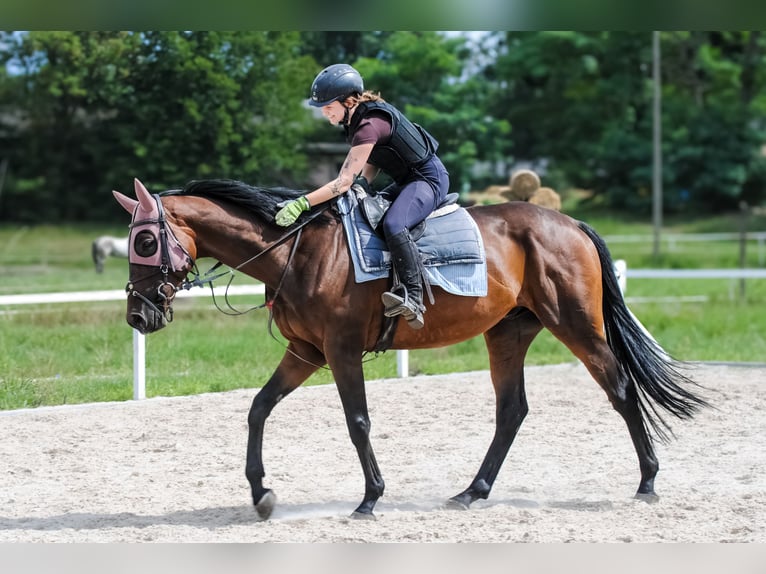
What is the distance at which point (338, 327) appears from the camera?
18.5ft

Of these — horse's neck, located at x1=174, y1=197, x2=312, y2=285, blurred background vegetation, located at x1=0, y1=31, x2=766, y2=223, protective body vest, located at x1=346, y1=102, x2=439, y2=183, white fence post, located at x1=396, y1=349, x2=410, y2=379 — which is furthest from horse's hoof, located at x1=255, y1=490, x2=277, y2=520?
blurred background vegetation, located at x1=0, y1=31, x2=766, y2=223

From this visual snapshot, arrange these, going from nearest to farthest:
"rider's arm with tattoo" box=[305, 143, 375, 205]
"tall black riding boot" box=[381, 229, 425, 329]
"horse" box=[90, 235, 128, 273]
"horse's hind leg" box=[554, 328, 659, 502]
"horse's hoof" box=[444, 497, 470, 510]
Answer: "rider's arm with tattoo" box=[305, 143, 375, 205] < "tall black riding boot" box=[381, 229, 425, 329] < "horse's hoof" box=[444, 497, 470, 510] < "horse's hind leg" box=[554, 328, 659, 502] < "horse" box=[90, 235, 128, 273]

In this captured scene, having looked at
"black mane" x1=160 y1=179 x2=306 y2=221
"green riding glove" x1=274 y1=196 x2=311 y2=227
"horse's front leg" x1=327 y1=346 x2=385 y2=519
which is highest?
"black mane" x1=160 y1=179 x2=306 y2=221

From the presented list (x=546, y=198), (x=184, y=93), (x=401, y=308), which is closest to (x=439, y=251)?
(x=401, y=308)

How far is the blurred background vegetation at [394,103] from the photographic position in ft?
49.9

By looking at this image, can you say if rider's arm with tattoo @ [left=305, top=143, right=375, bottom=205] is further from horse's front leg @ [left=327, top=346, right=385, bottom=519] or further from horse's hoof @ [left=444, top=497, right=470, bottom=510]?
horse's hoof @ [left=444, top=497, right=470, bottom=510]

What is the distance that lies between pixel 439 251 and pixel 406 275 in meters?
0.36

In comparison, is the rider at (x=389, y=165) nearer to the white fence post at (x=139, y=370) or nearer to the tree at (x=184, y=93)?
the white fence post at (x=139, y=370)

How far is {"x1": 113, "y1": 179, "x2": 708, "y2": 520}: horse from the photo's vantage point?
5539mm

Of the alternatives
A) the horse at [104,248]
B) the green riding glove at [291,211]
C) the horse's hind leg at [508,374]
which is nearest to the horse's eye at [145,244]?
the green riding glove at [291,211]

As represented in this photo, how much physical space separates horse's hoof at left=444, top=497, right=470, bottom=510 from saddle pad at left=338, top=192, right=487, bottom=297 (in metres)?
1.21

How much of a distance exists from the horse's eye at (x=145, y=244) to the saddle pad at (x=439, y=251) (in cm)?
107
